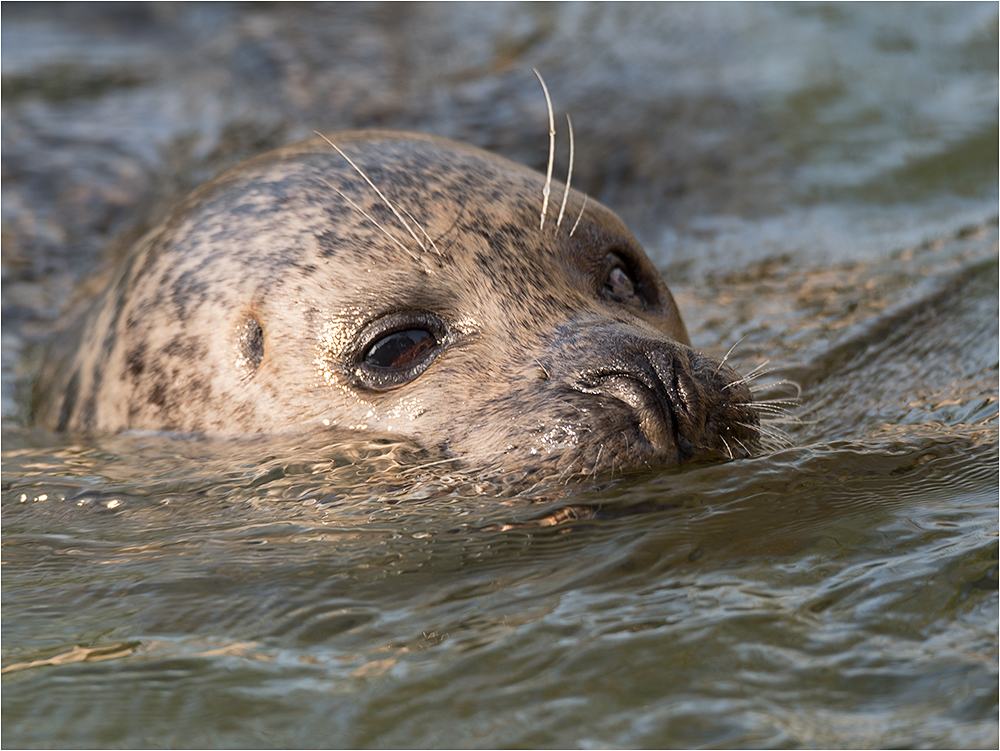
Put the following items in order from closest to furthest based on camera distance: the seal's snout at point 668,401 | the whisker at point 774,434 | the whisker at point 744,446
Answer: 1. the seal's snout at point 668,401
2. the whisker at point 744,446
3. the whisker at point 774,434

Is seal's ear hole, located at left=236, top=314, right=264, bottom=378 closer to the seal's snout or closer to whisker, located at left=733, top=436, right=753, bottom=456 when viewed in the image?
the seal's snout

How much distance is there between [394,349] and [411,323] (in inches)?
3.1

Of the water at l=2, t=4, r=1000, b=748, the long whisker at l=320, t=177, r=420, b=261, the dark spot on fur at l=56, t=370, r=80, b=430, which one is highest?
the long whisker at l=320, t=177, r=420, b=261

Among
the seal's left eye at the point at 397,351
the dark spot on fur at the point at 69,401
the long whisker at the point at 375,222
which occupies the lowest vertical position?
the seal's left eye at the point at 397,351

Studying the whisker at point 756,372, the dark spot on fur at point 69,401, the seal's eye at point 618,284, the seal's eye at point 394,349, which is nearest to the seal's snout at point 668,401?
the whisker at point 756,372

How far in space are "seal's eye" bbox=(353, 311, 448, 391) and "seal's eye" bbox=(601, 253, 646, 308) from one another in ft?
1.97

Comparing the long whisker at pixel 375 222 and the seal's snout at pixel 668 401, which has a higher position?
the long whisker at pixel 375 222

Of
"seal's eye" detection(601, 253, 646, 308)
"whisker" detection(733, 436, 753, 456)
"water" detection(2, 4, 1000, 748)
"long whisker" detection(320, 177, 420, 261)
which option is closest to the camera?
"water" detection(2, 4, 1000, 748)

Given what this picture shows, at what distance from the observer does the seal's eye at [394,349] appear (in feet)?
10.1

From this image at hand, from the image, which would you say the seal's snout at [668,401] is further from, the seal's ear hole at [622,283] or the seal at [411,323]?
the seal's ear hole at [622,283]

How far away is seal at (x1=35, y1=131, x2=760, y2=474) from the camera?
110 inches

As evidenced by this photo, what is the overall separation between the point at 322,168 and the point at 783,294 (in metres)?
2.45

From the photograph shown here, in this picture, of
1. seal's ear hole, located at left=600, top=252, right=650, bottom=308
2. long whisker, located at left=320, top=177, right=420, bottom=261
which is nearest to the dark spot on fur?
long whisker, located at left=320, top=177, right=420, bottom=261

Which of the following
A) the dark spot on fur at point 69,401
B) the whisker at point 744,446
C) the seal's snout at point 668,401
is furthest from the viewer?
the dark spot on fur at point 69,401
